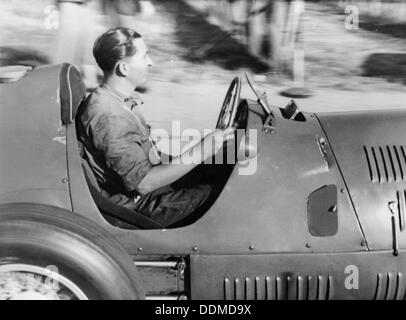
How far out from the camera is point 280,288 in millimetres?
2770

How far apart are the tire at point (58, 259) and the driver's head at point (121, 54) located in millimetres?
687

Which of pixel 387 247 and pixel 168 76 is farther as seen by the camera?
pixel 168 76

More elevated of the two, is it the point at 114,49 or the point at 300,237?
the point at 114,49

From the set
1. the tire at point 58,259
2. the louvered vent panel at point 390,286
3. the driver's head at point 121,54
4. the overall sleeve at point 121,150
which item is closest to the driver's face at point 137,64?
the driver's head at point 121,54

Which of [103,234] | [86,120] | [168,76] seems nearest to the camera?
[103,234]

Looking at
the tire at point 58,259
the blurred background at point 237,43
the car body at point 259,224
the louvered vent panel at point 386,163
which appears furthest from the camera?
the blurred background at point 237,43

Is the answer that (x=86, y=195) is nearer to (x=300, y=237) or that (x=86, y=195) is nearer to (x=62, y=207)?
(x=62, y=207)

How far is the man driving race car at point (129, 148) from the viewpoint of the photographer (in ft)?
9.33

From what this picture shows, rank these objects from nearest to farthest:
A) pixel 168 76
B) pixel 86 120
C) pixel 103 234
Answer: pixel 103 234
pixel 86 120
pixel 168 76

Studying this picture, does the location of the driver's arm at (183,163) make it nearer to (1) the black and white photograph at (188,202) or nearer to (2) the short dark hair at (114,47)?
(1) the black and white photograph at (188,202)
